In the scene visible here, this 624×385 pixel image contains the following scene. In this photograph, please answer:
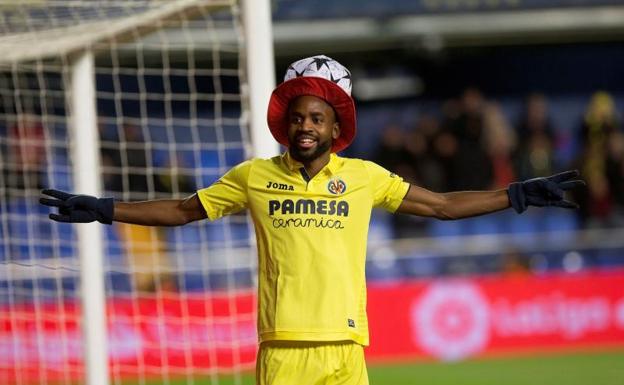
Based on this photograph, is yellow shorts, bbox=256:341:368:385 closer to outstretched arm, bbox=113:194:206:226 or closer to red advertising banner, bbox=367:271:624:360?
outstretched arm, bbox=113:194:206:226

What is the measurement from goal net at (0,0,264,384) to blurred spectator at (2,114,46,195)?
0.02m

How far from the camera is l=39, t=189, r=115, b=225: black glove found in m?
5.48

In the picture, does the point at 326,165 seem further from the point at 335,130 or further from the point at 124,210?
the point at 124,210

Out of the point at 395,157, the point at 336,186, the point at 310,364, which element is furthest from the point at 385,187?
the point at 395,157

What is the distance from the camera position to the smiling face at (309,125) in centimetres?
531

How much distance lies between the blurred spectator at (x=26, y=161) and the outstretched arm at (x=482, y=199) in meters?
7.73

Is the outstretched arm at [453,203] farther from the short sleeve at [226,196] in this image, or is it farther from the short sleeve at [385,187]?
the short sleeve at [226,196]

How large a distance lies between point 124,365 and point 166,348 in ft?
1.82

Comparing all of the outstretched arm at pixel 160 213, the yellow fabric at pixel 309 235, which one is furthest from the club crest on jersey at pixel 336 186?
the outstretched arm at pixel 160 213

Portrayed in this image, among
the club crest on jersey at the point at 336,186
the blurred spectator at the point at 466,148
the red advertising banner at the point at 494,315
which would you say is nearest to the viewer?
the club crest on jersey at the point at 336,186

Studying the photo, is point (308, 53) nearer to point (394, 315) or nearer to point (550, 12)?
point (550, 12)

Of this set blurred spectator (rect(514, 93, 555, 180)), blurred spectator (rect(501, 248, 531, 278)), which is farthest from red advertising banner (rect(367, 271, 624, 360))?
blurred spectator (rect(514, 93, 555, 180))

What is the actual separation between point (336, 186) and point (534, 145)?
1212 centimetres

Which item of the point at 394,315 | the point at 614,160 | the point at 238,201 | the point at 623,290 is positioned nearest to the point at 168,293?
the point at 394,315
